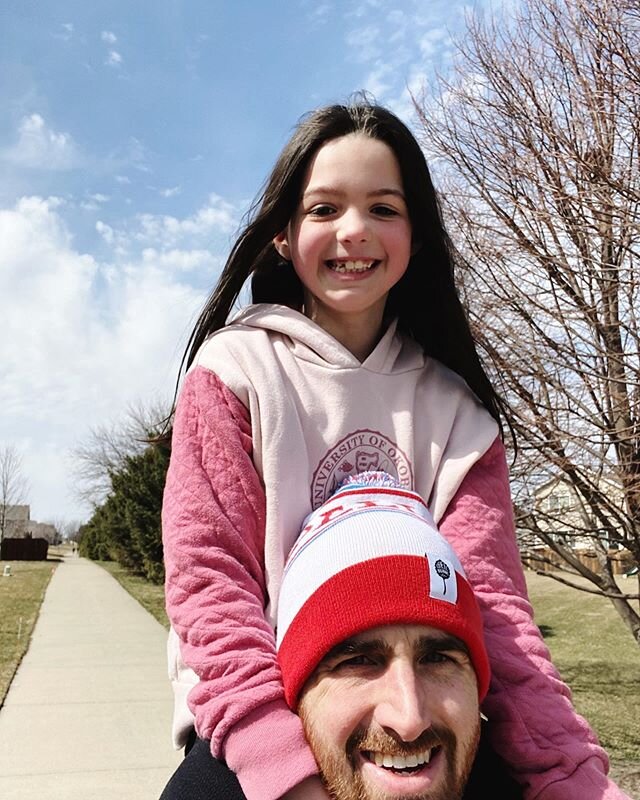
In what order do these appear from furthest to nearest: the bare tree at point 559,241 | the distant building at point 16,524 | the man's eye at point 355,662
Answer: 1. the distant building at point 16,524
2. the bare tree at point 559,241
3. the man's eye at point 355,662

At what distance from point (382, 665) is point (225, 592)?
31cm

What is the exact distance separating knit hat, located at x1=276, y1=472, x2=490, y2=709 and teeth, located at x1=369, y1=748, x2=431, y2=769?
0.55 feet

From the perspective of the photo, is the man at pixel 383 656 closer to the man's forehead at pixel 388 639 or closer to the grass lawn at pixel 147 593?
the man's forehead at pixel 388 639

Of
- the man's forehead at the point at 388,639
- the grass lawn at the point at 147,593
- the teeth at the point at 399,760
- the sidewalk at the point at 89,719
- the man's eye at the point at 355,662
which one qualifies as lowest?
the grass lawn at the point at 147,593

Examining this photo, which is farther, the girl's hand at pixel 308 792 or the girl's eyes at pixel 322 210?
Answer: the girl's eyes at pixel 322 210

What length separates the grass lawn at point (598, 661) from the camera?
6.45m

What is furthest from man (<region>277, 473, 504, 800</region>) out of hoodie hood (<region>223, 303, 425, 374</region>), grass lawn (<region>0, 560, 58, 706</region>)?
grass lawn (<region>0, 560, 58, 706</region>)

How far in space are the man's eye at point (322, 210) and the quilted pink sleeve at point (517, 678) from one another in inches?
26.1

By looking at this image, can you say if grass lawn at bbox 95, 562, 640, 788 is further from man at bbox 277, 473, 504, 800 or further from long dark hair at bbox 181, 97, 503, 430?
man at bbox 277, 473, 504, 800

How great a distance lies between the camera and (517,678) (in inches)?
61.1

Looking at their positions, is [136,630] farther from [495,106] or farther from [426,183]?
[426,183]

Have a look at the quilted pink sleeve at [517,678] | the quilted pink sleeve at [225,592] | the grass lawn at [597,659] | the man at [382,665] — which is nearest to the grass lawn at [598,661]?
the grass lawn at [597,659]

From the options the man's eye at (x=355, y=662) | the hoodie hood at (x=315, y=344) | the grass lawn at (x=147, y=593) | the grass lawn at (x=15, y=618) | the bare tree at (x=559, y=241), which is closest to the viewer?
the man's eye at (x=355, y=662)

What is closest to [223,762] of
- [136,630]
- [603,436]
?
[603,436]
